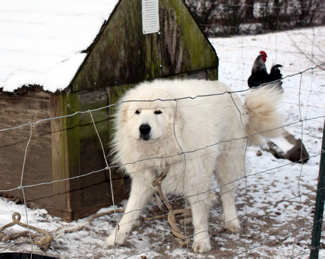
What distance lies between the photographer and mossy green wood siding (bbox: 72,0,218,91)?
4.49 meters

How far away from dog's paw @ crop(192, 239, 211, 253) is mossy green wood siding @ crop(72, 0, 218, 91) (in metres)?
1.69

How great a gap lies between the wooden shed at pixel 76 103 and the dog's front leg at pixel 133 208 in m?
0.37

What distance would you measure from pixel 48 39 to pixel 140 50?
3.05 ft

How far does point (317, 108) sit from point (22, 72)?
5716 mm

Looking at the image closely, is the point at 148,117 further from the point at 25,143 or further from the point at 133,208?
the point at 25,143

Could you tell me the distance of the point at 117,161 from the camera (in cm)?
429

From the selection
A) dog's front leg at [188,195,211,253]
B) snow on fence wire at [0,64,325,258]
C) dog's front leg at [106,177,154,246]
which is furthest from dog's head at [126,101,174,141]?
A: dog's front leg at [188,195,211,253]

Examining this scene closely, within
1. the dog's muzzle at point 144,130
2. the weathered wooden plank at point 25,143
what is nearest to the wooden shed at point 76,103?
the weathered wooden plank at point 25,143

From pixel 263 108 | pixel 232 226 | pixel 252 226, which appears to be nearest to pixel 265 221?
pixel 252 226

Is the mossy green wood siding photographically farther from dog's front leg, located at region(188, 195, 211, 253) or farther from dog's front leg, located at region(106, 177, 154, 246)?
dog's front leg, located at region(188, 195, 211, 253)

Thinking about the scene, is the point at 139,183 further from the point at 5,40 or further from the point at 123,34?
the point at 5,40

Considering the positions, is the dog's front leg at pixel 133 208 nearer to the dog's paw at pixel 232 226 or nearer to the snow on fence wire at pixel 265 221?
the snow on fence wire at pixel 265 221

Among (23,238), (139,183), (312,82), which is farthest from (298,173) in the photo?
(312,82)

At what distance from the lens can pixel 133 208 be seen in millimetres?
4180
